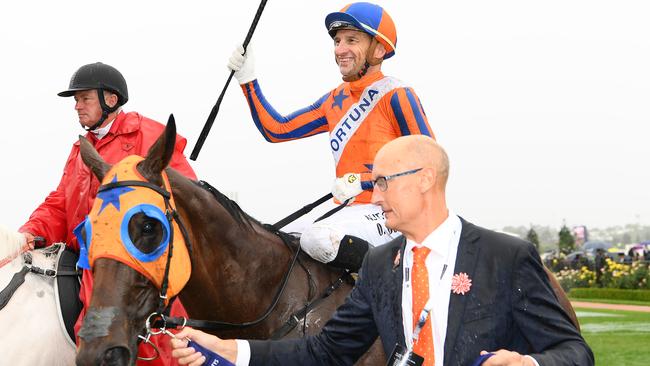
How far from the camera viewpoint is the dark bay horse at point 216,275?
314 centimetres

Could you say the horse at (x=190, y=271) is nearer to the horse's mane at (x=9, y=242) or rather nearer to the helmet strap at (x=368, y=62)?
the helmet strap at (x=368, y=62)

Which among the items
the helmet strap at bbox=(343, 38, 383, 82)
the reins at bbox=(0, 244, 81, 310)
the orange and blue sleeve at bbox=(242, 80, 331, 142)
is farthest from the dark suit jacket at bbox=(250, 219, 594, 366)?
the reins at bbox=(0, 244, 81, 310)

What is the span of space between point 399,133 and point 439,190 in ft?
6.22

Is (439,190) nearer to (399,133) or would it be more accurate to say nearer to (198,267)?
(198,267)

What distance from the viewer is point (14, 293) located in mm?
4562

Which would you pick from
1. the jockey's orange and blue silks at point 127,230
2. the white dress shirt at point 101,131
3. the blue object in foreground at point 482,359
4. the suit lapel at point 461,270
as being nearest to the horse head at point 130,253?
the jockey's orange and blue silks at point 127,230

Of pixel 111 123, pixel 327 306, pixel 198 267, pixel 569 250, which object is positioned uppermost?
pixel 111 123

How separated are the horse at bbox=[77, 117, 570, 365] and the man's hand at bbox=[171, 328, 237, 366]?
0.94 feet

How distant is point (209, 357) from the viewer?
2.99 m

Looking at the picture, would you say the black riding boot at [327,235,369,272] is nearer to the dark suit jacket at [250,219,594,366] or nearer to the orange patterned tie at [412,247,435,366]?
the dark suit jacket at [250,219,594,366]

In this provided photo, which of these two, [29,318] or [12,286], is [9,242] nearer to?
[12,286]

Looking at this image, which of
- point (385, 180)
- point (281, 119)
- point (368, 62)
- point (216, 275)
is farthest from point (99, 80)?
point (385, 180)

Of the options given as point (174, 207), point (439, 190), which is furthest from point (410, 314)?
point (174, 207)

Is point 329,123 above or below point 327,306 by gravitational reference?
above
